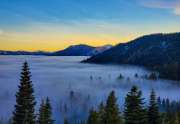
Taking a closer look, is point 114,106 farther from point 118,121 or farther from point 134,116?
point 134,116

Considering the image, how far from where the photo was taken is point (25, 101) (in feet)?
98.9

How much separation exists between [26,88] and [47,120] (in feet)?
50.5

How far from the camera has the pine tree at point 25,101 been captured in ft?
98.3

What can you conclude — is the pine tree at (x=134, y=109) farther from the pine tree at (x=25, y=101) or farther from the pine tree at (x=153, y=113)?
the pine tree at (x=25, y=101)

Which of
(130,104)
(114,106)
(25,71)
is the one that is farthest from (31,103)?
(114,106)

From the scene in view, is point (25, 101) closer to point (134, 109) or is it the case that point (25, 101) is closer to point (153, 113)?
point (134, 109)

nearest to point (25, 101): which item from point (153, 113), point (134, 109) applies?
point (134, 109)

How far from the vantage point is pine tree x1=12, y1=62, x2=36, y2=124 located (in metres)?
30.0

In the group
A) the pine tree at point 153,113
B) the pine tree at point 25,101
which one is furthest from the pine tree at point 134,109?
the pine tree at point 25,101

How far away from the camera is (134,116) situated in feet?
107

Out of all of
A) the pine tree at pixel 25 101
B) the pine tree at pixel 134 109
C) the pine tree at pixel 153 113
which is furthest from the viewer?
the pine tree at pixel 153 113

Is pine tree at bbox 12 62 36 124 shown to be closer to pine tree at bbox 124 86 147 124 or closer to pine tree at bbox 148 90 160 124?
pine tree at bbox 124 86 147 124

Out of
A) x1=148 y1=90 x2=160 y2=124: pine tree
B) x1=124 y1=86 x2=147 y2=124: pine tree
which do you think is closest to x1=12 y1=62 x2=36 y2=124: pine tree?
x1=124 y1=86 x2=147 y2=124: pine tree

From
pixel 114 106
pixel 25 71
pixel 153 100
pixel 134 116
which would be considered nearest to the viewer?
pixel 25 71
